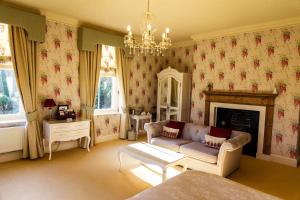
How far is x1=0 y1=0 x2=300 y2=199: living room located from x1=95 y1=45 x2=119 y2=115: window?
3cm

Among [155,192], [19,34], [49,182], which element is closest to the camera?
[155,192]

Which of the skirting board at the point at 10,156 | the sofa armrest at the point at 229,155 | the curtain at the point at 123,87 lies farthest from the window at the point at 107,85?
the sofa armrest at the point at 229,155

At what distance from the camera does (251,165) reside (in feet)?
13.1

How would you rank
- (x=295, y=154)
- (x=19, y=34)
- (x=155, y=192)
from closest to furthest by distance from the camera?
(x=155, y=192)
(x=19, y=34)
(x=295, y=154)

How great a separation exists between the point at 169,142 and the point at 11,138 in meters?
2.83

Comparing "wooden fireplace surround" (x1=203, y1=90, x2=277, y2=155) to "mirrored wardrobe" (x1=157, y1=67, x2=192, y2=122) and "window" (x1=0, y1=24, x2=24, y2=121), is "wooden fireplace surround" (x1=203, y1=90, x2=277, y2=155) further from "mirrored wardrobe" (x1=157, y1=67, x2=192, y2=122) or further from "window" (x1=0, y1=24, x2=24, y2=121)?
"window" (x1=0, y1=24, x2=24, y2=121)

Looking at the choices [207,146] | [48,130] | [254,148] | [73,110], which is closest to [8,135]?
[48,130]

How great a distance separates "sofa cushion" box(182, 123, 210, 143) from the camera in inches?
162

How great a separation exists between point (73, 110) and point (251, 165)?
3.77m

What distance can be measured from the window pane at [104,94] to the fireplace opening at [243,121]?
2.77 meters

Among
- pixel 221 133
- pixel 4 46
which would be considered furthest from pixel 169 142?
pixel 4 46

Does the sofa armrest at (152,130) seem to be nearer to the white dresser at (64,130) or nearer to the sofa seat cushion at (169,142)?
the sofa seat cushion at (169,142)

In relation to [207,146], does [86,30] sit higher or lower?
higher

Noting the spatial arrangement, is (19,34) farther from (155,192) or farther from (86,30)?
(155,192)
